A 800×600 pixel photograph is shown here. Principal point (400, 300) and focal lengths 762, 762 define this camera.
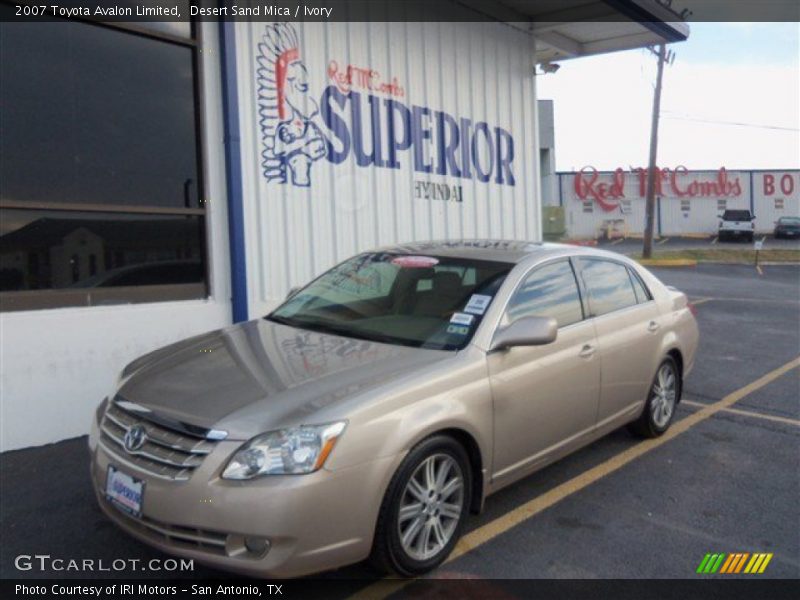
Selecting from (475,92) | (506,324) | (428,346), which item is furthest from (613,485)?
(475,92)

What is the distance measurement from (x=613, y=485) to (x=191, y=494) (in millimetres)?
2896

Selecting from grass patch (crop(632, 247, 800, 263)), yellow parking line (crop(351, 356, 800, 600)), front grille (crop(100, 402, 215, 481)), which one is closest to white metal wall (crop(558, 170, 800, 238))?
grass patch (crop(632, 247, 800, 263))

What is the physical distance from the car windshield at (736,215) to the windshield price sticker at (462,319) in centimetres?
4474

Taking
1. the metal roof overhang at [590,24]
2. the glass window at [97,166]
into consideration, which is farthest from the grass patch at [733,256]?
the glass window at [97,166]

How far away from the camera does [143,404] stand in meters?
3.55

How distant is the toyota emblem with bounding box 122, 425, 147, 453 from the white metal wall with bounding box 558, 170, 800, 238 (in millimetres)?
46743

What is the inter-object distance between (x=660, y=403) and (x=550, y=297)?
1747mm

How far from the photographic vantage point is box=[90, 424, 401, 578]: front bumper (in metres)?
3.04

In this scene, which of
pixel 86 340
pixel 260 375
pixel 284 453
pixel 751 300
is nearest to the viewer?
pixel 284 453

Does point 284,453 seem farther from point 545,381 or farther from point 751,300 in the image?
point 751,300

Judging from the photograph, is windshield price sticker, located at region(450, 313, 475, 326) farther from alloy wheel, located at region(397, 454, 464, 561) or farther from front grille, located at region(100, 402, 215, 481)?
front grille, located at region(100, 402, 215, 481)

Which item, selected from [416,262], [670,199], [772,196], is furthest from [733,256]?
[416,262]

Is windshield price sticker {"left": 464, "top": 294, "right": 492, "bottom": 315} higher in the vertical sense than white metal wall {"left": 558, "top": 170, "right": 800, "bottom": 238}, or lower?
lower

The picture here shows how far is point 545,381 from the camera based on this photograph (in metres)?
4.36
